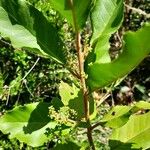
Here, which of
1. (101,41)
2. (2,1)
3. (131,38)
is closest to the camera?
(131,38)

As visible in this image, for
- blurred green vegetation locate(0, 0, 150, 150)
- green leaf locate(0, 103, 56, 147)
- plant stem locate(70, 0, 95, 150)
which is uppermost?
plant stem locate(70, 0, 95, 150)

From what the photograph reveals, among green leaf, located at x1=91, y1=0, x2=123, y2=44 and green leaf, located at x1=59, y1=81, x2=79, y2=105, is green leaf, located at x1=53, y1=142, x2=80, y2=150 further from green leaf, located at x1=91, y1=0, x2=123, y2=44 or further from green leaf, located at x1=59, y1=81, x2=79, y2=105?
green leaf, located at x1=91, y1=0, x2=123, y2=44

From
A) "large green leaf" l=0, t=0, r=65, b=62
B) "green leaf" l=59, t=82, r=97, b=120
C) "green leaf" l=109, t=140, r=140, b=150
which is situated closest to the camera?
"large green leaf" l=0, t=0, r=65, b=62

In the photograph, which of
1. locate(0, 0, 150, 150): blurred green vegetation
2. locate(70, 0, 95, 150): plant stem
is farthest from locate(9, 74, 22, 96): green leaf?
locate(70, 0, 95, 150): plant stem

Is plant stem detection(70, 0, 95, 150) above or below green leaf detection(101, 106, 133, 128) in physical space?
above

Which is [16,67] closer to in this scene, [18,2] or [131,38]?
[18,2]

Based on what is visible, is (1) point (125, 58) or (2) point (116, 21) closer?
(1) point (125, 58)

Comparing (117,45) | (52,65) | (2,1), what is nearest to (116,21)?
(2,1)
